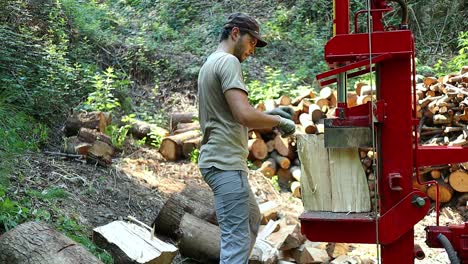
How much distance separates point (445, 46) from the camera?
1058 cm

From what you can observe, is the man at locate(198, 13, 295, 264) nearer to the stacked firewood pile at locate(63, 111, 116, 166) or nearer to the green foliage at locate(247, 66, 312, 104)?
the stacked firewood pile at locate(63, 111, 116, 166)

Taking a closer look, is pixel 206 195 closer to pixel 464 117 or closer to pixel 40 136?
pixel 40 136

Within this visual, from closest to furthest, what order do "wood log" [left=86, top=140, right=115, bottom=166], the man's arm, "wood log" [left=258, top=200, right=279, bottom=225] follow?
the man's arm → "wood log" [left=258, top=200, right=279, bottom=225] → "wood log" [left=86, top=140, right=115, bottom=166]

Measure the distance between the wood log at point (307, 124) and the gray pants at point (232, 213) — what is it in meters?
3.84

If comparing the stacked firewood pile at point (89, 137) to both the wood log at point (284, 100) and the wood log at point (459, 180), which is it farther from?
the wood log at point (459, 180)

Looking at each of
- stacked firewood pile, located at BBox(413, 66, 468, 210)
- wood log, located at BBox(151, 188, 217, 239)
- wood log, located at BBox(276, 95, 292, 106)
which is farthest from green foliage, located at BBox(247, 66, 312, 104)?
wood log, located at BBox(151, 188, 217, 239)

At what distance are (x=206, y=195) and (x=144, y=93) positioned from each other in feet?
14.5

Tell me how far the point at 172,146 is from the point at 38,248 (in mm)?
3887

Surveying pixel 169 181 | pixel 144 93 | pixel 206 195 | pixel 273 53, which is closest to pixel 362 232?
pixel 206 195

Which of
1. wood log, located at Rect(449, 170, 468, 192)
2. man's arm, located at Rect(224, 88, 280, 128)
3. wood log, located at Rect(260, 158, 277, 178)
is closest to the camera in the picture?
man's arm, located at Rect(224, 88, 280, 128)

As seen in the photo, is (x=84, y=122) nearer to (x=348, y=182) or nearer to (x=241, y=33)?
(x=241, y=33)

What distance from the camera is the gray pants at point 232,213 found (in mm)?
3414

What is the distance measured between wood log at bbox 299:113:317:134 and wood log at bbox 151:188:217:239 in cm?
227

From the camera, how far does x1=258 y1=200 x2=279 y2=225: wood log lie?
5977mm
